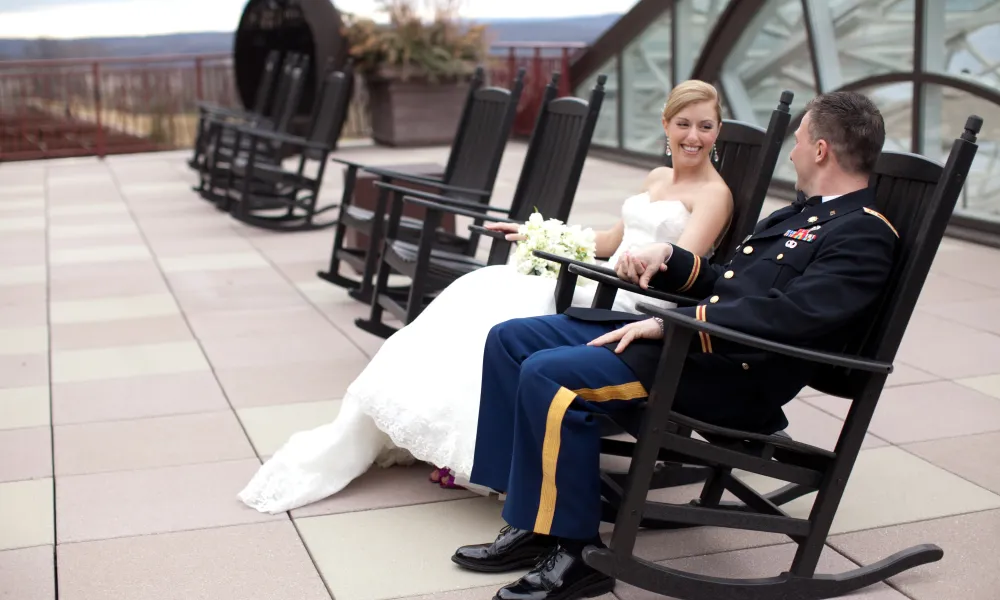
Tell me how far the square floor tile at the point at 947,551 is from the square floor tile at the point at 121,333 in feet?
10.2

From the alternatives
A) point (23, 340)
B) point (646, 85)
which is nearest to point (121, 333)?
point (23, 340)

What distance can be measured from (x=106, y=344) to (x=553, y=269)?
2.42 metres

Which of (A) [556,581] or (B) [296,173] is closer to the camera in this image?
(A) [556,581]

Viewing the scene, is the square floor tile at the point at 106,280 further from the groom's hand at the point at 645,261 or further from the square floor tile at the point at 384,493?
the groom's hand at the point at 645,261

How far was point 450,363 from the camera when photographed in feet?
9.44

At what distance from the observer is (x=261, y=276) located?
602 centimetres

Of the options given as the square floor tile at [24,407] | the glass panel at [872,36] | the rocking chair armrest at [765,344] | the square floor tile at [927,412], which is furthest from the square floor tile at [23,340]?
the glass panel at [872,36]

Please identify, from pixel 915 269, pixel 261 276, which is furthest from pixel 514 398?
pixel 261 276

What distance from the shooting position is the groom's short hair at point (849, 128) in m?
2.33

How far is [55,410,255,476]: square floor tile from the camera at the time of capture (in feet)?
10.7

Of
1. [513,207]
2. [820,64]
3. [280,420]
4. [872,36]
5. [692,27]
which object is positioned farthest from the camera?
[692,27]

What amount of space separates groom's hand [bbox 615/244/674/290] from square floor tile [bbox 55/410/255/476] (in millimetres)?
1413

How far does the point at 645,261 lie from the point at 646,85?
8.55 m

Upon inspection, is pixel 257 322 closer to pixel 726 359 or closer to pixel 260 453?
pixel 260 453
